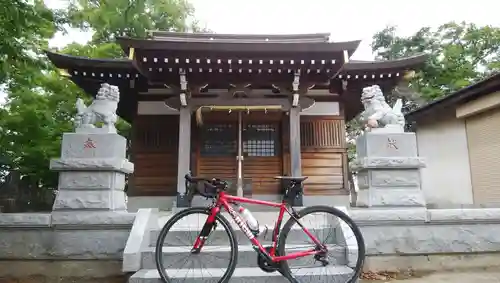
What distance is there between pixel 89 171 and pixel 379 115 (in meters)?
4.16

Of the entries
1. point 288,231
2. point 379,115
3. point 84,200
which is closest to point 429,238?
point 379,115

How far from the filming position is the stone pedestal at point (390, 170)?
15.3 feet

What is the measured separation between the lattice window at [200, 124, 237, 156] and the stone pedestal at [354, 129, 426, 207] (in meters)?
4.53

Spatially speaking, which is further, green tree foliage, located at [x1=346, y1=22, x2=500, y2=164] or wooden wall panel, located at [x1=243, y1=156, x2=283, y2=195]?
green tree foliage, located at [x1=346, y1=22, x2=500, y2=164]

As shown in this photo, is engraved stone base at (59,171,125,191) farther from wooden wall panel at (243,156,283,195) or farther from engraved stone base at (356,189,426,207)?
wooden wall panel at (243,156,283,195)

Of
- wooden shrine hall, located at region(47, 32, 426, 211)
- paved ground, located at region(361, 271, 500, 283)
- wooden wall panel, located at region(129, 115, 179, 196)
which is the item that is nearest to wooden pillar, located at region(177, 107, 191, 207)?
wooden shrine hall, located at region(47, 32, 426, 211)

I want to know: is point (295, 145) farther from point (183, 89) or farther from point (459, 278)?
point (459, 278)

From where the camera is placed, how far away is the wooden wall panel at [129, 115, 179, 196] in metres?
8.62

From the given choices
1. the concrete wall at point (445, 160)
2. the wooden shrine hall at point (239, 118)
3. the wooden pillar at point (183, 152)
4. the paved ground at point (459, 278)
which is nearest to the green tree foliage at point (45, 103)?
the wooden shrine hall at point (239, 118)

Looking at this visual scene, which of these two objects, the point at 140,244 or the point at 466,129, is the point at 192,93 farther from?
the point at 466,129

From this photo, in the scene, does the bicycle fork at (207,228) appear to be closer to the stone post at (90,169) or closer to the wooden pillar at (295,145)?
the stone post at (90,169)

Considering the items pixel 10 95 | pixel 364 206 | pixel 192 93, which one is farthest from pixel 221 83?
pixel 10 95

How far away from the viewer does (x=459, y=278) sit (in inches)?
156

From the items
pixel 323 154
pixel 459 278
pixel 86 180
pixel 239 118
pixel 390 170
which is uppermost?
pixel 239 118
